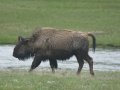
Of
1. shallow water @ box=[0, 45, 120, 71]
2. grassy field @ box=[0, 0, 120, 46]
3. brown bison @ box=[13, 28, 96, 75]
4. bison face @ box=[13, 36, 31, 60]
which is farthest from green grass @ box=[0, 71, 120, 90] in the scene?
grassy field @ box=[0, 0, 120, 46]

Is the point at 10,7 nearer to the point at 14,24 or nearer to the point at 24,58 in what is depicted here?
the point at 14,24

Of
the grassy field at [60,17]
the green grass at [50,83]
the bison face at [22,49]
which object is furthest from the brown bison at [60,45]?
the grassy field at [60,17]

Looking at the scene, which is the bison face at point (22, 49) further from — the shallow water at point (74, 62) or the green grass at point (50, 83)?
the green grass at point (50, 83)

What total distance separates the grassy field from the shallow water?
404cm

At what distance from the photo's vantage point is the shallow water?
23.2m

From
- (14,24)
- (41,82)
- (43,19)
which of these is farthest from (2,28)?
(41,82)

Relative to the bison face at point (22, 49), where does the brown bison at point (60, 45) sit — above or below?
above

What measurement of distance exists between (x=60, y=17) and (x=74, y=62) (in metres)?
19.9

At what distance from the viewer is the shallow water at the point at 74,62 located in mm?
23188

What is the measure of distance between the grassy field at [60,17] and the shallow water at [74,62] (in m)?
4.04

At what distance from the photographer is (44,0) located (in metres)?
59.9

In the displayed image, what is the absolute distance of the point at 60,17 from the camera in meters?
45.4

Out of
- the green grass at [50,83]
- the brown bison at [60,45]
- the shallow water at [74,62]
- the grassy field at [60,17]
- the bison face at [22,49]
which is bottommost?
the grassy field at [60,17]

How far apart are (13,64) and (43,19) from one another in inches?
795
